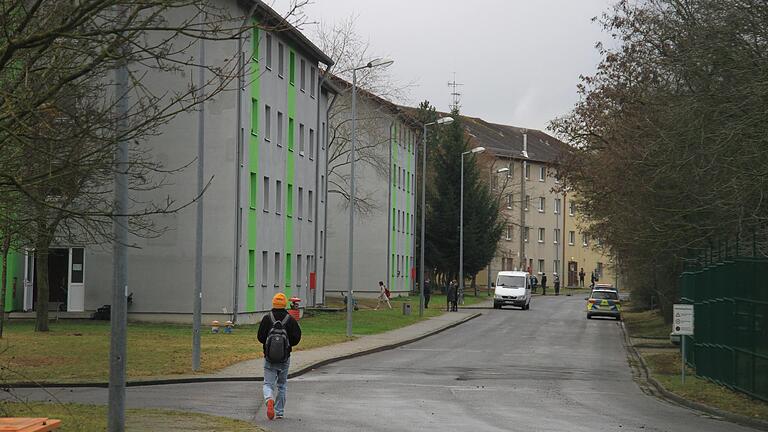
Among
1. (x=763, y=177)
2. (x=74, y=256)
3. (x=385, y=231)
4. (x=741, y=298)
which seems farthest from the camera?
(x=385, y=231)

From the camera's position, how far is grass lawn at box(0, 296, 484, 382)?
2366 centimetres

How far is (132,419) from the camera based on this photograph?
51.0ft

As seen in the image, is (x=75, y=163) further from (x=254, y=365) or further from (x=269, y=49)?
(x=269, y=49)

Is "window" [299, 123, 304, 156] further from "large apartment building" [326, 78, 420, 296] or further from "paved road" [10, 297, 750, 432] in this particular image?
"paved road" [10, 297, 750, 432]

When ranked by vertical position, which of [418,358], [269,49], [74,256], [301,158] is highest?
[269,49]

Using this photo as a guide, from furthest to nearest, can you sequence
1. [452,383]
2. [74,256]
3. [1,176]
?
[74,256] → [452,383] → [1,176]

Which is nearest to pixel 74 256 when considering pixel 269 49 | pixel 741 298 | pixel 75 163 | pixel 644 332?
pixel 269 49

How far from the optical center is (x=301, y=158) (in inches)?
2168

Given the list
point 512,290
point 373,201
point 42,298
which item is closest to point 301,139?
point 512,290

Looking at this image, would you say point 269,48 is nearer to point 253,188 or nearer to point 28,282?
point 253,188

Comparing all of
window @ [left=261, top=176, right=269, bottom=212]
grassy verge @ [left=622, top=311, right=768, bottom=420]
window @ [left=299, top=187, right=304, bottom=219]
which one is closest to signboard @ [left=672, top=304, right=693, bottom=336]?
grassy verge @ [left=622, top=311, right=768, bottom=420]

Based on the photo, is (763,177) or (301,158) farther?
(301,158)

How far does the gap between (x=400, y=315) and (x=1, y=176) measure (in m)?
46.4

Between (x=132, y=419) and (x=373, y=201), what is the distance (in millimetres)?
60756
